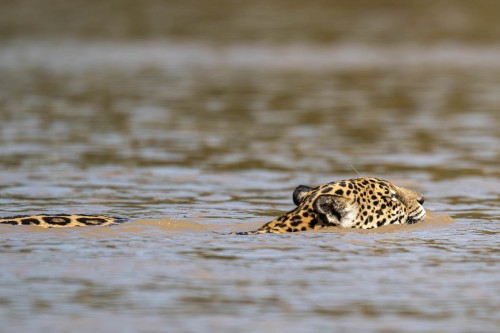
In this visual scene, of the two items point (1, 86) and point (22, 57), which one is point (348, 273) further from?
point (22, 57)

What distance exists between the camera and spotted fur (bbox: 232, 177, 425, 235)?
11.0m

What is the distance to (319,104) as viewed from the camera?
25.5 metres

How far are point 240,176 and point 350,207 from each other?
5.03m

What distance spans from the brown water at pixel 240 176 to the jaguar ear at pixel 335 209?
14cm

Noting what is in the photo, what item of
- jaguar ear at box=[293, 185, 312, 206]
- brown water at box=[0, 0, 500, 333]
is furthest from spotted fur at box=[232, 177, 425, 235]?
brown water at box=[0, 0, 500, 333]

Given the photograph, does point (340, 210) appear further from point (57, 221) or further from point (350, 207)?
point (57, 221)

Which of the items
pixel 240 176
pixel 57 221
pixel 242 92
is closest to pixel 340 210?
pixel 57 221

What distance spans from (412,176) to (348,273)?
6.58 m

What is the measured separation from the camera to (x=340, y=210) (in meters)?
11.0

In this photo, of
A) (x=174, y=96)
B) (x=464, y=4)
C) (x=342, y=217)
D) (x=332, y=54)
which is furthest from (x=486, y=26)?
(x=342, y=217)

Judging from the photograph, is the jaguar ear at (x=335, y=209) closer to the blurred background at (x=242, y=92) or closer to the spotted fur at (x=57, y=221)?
the spotted fur at (x=57, y=221)

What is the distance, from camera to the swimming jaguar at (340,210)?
1107 centimetres

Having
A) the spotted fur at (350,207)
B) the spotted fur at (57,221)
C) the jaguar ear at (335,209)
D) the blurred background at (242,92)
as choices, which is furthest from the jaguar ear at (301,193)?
the blurred background at (242,92)

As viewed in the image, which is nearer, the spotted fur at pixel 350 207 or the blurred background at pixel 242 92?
the spotted fur at pixel 350 207
